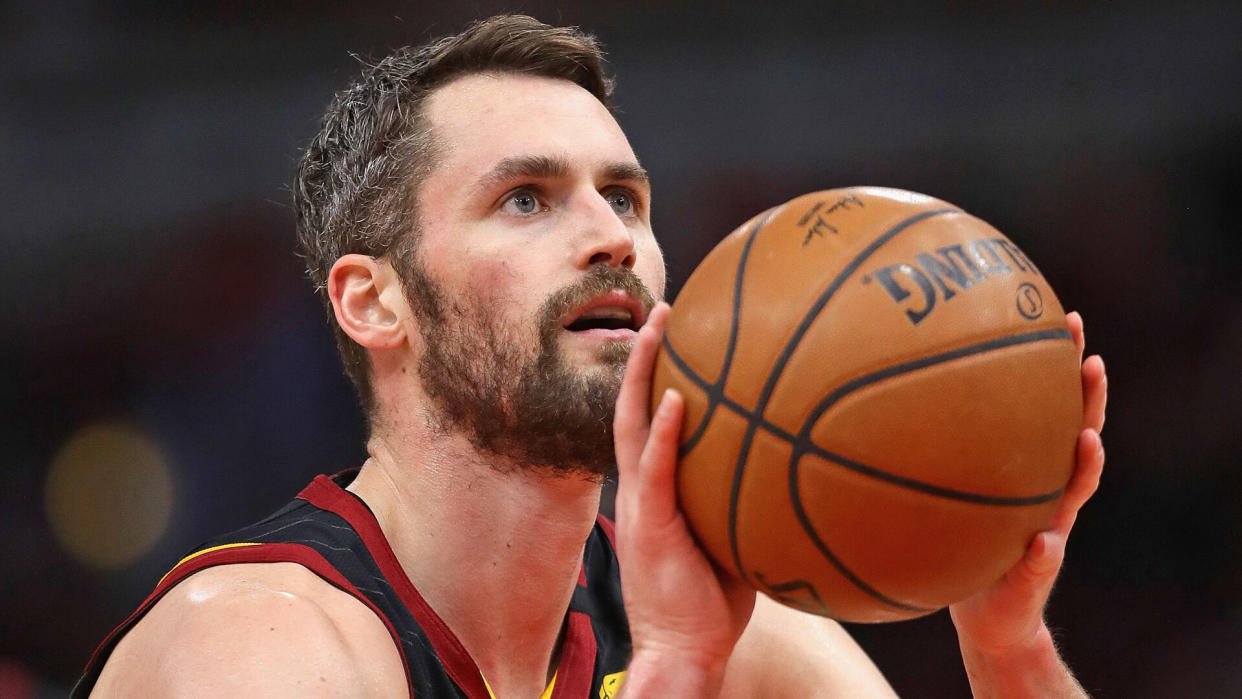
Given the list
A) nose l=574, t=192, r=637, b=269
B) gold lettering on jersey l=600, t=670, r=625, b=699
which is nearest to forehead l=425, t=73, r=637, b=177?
nose l=574, t=192, r=637, b=269

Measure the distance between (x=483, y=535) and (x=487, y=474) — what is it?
0.15 metres

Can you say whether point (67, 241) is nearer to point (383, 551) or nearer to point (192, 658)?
point (383, 551)

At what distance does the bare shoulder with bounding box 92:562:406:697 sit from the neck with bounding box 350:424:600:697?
0.36m

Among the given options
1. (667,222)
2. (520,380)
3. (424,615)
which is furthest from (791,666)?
(667,222)

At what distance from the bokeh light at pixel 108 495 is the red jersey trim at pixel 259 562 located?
10.6 feet

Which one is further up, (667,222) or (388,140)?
(388,140)

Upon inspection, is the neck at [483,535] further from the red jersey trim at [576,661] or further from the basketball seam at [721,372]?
the basketball seam at [721,372]

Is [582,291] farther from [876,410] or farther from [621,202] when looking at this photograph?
[876,410]

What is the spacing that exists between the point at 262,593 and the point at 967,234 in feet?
4.94

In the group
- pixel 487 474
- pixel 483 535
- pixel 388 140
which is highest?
pixel 388 140

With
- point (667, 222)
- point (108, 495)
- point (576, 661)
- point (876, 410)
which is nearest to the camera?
point (876, 410)

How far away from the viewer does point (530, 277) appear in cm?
270

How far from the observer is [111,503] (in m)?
5.66

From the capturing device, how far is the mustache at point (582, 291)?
8.68ft
